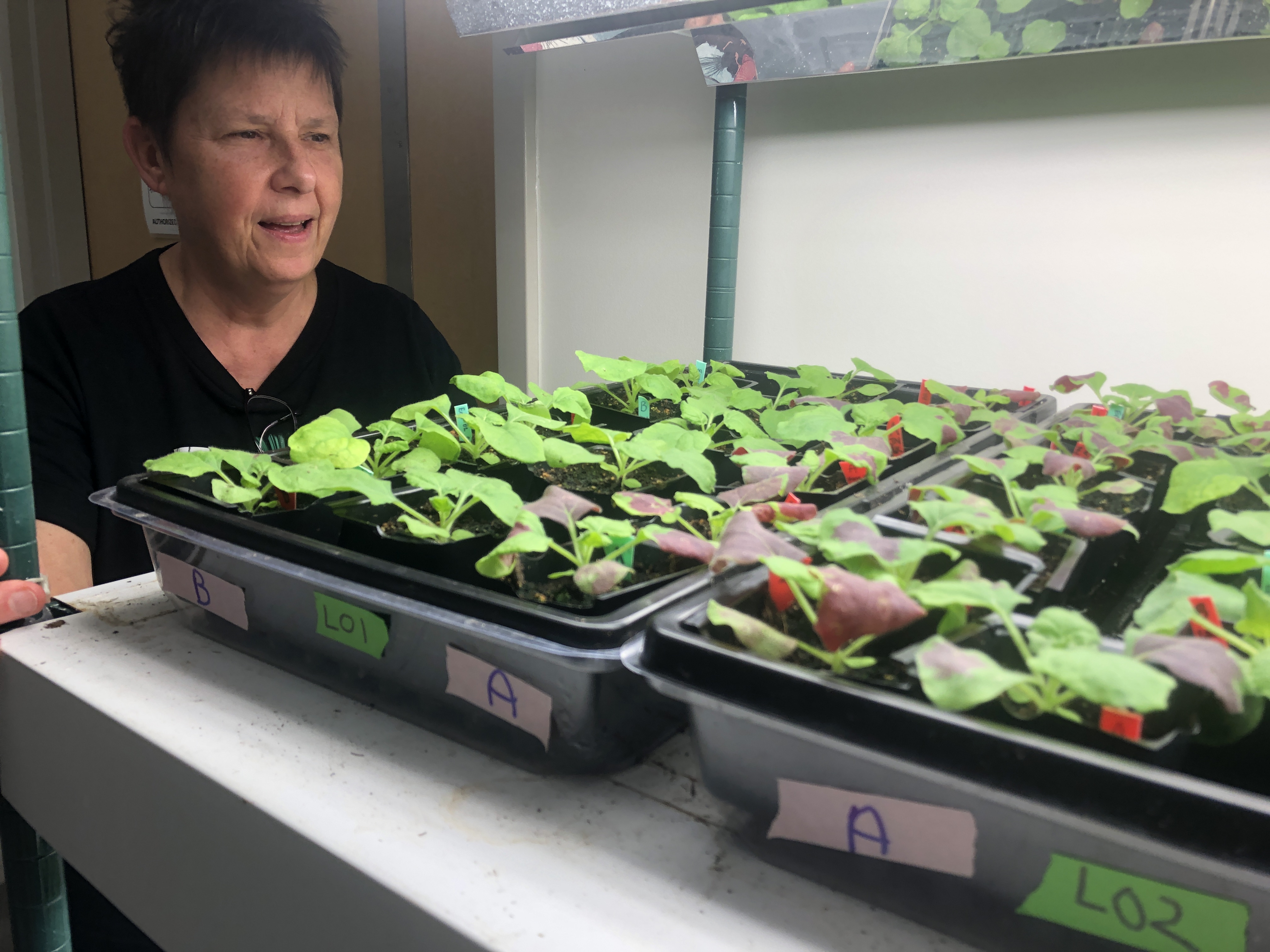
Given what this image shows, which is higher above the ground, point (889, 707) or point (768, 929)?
point (889, 707)

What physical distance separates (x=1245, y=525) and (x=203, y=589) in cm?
84

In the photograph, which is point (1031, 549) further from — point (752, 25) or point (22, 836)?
point (752, 25)

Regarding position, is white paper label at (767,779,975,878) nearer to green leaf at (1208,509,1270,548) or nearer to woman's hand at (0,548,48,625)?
green leaf at (1208,509,1270,548)

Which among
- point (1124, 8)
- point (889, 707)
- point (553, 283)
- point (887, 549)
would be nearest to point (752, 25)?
point (1124, 8)

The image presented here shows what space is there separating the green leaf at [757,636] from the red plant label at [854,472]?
374 millimetres

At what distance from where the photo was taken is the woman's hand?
766 millimetres

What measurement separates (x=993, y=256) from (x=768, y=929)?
4.33 ft

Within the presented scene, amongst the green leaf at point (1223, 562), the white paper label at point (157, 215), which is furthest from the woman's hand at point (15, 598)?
the white paper label at point (157, 215)

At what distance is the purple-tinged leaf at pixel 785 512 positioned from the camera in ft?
2.12

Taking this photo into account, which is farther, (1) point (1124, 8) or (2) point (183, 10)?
(2) point (183, 10)

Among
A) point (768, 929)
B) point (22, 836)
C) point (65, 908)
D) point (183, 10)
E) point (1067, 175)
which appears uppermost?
point (183, 10)

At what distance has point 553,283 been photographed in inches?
81.0

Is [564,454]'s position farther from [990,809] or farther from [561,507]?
[990,809]

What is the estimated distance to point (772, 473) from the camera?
75cm
